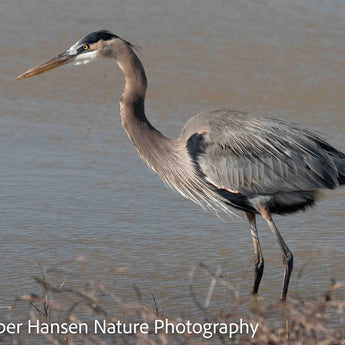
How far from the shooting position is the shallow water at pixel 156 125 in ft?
20.7

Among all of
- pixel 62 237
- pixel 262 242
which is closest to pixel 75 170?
pixel 62 237

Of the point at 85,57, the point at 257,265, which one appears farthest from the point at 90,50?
the point at 257,265

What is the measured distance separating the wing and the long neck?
0.71 feet

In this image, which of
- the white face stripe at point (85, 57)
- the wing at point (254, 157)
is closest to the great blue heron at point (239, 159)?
the wing at point (254, 157)

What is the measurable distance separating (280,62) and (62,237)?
5552mm

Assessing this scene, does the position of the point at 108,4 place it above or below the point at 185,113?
above

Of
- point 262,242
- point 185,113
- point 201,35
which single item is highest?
point 201,35

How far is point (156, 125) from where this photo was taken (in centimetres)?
962

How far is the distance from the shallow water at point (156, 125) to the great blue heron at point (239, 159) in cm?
29

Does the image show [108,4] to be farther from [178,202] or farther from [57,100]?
[178,202]

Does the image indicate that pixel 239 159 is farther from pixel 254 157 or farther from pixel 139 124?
pixel 139 124

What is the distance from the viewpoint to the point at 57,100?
1038 cm

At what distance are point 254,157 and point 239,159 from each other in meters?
0.13

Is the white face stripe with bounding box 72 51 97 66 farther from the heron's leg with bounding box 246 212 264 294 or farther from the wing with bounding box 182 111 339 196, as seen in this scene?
the heron's leg with bounding box 246 212 264 294
